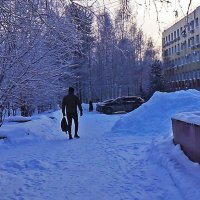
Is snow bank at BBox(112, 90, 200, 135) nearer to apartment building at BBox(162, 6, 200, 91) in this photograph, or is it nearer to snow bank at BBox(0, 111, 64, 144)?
snow bank at BBox(0, 111, 64, 144)

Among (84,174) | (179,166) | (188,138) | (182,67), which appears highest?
(182,67)

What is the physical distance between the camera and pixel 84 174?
852 cm

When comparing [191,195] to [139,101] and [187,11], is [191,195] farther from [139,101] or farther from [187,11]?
[139,101]

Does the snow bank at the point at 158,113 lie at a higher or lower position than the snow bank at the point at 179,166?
higher

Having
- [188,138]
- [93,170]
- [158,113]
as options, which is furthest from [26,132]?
[188,138]

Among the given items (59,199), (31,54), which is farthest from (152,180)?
(31,54)

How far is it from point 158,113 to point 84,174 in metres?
10.3

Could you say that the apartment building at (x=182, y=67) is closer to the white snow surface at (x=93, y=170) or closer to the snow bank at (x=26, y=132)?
the snow bank at (x=26, y=132)

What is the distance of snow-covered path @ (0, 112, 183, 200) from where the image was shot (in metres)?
6.91

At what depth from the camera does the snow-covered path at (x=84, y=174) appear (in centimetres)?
691

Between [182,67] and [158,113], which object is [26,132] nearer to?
[158,113]

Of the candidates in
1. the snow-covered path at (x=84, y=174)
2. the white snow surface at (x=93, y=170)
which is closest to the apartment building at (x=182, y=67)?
the white snow surface at (x=93, y=170)

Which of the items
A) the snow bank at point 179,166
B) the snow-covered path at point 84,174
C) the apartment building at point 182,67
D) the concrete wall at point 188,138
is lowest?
the snow-covered path at point 84,174

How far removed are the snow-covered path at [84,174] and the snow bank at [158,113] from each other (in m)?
4.53
